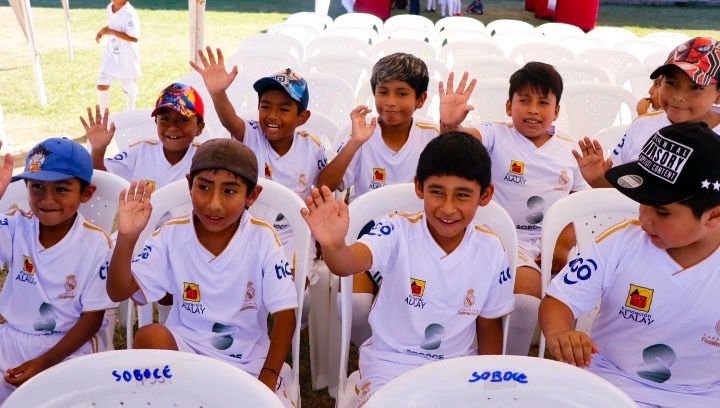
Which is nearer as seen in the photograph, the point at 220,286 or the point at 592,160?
the point at 220,286

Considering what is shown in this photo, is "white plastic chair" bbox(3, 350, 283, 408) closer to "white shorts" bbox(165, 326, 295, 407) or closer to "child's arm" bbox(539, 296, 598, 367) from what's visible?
"white shorts" bbox(165, 326, 295, 407)

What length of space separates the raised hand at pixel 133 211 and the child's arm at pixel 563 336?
1.27 metres

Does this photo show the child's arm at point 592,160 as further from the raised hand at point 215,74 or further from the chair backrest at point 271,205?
the raised hand at point 215,74

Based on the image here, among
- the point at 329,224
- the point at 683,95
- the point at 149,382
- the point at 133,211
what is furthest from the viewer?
the point at 683,95

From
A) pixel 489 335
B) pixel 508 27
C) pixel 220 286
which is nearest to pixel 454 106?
pixel 489 335

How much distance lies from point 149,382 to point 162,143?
6.12 ft

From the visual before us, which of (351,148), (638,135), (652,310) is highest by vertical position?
→ (638,135)

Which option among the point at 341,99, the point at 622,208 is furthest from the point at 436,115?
the point at 622,208

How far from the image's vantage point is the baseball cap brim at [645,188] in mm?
1655

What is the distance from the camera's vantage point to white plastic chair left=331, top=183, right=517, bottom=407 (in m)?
2.13

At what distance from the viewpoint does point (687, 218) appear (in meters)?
1.70

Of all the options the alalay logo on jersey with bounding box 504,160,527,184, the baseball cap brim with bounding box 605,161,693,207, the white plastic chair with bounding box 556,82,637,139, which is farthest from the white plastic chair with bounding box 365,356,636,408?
the white plastic chair with bounding box 556,82,637,139

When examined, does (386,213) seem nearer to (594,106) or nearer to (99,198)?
(99,198)

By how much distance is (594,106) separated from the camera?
425cm
